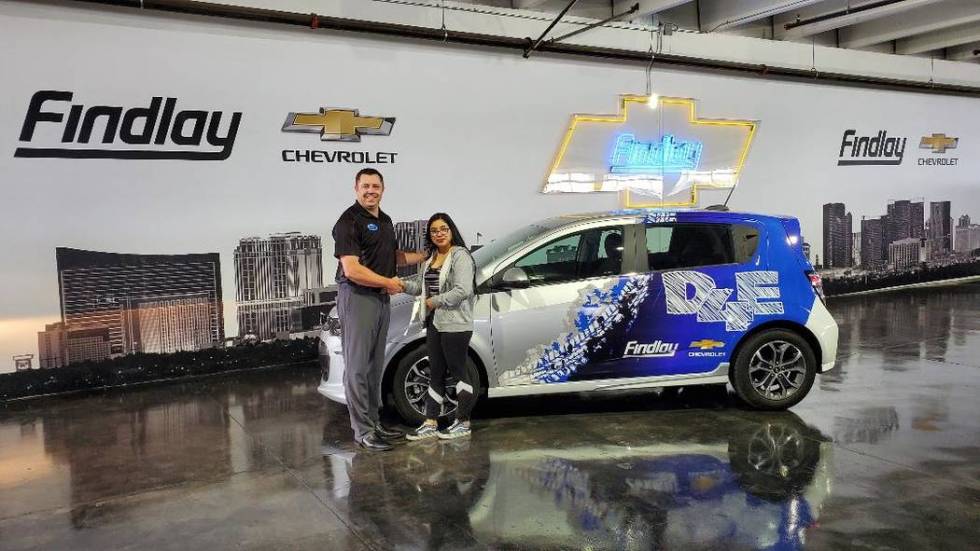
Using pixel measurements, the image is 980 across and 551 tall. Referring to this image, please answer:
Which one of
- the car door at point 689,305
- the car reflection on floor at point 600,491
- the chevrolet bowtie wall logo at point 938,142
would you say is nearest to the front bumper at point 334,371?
the car reflection on floor at point 600,491

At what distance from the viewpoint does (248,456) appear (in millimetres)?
5043

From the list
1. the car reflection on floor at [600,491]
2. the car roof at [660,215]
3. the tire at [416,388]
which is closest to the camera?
the car reflection on floor at [600,491]

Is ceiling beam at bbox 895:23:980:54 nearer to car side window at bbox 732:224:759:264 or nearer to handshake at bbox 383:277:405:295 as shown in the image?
car side window at bbox 732:224:759:264

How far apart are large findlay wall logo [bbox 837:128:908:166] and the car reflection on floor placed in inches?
347

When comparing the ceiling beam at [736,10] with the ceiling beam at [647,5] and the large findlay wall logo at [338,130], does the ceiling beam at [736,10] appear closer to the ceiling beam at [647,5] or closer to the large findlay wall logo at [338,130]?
the ceiling beam at [647,5]

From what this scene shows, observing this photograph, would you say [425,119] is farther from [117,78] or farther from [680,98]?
[680,98]

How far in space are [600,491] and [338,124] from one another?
5525 mm

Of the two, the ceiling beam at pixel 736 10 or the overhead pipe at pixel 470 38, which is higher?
the ceiling beam at pixel 736 10

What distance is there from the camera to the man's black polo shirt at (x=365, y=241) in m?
4.77

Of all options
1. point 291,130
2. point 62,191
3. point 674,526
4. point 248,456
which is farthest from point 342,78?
point 674,526

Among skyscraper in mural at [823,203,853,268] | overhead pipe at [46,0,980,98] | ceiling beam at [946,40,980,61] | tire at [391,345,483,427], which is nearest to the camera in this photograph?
tire at [391,345,483,427]

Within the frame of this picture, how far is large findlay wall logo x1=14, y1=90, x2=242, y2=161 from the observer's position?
6.88m

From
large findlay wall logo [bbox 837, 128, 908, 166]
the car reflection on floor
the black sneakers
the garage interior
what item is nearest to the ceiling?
the garage interior

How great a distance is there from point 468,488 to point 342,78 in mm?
5443
